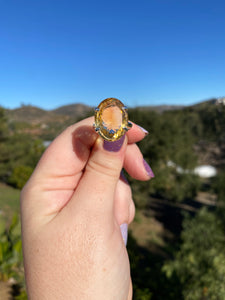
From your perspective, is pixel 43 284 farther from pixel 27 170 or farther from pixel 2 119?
pixel 2 119

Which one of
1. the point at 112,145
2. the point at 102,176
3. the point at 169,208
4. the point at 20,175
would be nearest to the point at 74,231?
the point at 102,176

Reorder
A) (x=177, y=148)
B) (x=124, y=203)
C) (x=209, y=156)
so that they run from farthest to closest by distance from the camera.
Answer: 1. (x=177, y=148)
2. (x=209, y=156)
3. (x=124, y=203)

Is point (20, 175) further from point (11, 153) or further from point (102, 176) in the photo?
point (102, 176)

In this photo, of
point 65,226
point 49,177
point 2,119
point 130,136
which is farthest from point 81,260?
point 2,119

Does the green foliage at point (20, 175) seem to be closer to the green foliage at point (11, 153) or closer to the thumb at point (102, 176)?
the green foliage at point (11, 153)

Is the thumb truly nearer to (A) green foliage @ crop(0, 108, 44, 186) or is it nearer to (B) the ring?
(B) the ring

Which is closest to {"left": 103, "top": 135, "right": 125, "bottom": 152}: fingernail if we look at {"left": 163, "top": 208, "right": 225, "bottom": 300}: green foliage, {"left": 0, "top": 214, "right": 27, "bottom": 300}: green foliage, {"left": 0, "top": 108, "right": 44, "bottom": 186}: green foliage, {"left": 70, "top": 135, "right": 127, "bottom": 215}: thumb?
{"left": 70, "top": 135, "right": 127, "bottom": 215}: thumb
